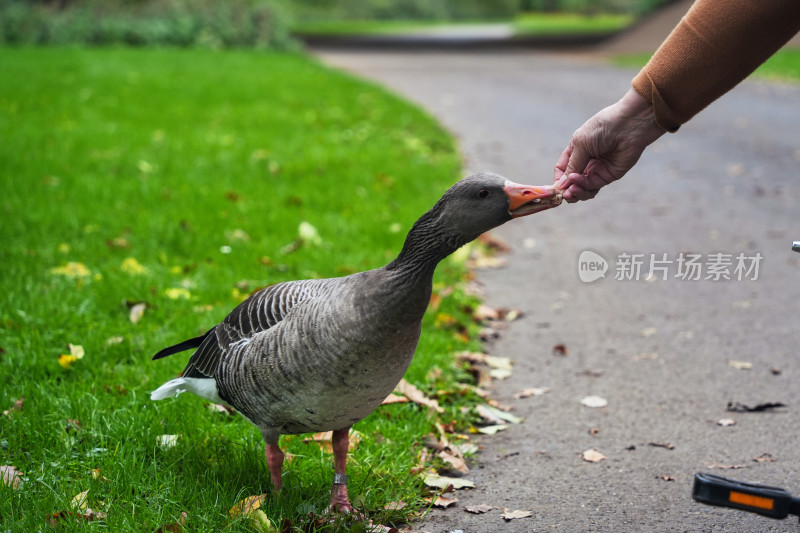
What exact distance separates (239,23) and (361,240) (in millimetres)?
17522

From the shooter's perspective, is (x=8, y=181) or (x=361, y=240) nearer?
(x=361, y=240)

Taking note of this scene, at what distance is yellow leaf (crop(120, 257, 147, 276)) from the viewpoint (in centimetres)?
527

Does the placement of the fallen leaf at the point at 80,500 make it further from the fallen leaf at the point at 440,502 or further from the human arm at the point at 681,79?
the human arm at the point at 681,79

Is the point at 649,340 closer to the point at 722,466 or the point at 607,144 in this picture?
the point at 722,466

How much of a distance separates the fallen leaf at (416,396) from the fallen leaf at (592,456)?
0.70 m

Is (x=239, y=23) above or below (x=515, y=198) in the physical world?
above

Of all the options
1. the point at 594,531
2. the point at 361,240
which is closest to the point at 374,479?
the point at 594,531

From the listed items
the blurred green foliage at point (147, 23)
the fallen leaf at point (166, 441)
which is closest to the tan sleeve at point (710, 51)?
the fallen leaf at point (166, 441)

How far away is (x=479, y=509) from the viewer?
124 inches

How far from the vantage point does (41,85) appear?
12.5 m

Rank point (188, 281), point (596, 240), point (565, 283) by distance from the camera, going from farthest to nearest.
→ point (596, 240) → point (565, 283) → point (188, 281)

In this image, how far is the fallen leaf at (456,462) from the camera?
3.46m

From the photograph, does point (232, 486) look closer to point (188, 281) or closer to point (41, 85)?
point (188, 281)

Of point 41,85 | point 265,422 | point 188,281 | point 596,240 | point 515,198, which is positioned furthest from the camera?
point 41,85
